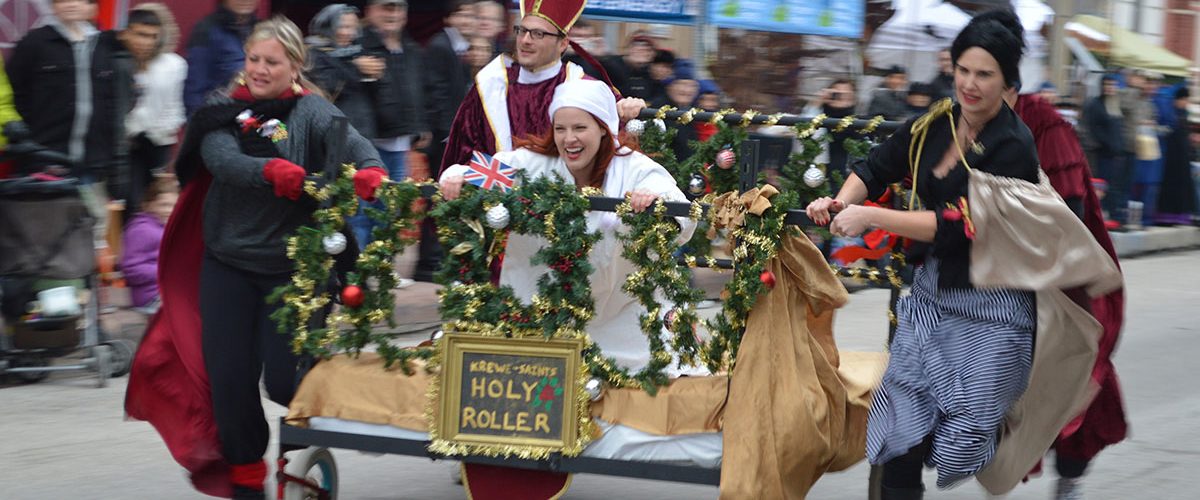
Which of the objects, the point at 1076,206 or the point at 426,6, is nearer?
the point at 1076,206

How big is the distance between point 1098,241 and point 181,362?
3136mm

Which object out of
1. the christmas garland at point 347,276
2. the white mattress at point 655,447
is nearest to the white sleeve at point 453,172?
the christmas garland at point 347,276

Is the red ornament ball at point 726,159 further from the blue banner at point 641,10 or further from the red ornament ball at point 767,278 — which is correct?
the blue banner at point 641,10

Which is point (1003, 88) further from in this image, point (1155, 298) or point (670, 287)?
point (1155, 298)

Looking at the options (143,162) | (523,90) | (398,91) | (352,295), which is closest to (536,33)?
(523,90)

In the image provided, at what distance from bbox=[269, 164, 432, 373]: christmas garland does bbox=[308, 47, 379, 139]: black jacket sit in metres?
4.52

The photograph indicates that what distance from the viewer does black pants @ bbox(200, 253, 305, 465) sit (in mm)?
4961

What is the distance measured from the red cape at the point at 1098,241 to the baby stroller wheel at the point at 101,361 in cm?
468

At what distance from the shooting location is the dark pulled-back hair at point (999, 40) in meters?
4.38

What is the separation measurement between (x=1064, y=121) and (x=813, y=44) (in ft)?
27.2

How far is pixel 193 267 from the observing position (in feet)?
17.5

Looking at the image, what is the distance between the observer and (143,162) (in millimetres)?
9266

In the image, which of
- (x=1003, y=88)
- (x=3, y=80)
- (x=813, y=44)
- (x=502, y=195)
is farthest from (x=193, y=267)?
(x=813, y=44)

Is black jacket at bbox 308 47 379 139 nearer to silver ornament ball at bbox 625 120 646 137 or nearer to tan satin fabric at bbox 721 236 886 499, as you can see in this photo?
silver ornament ball at bbox 625 120 646 137
